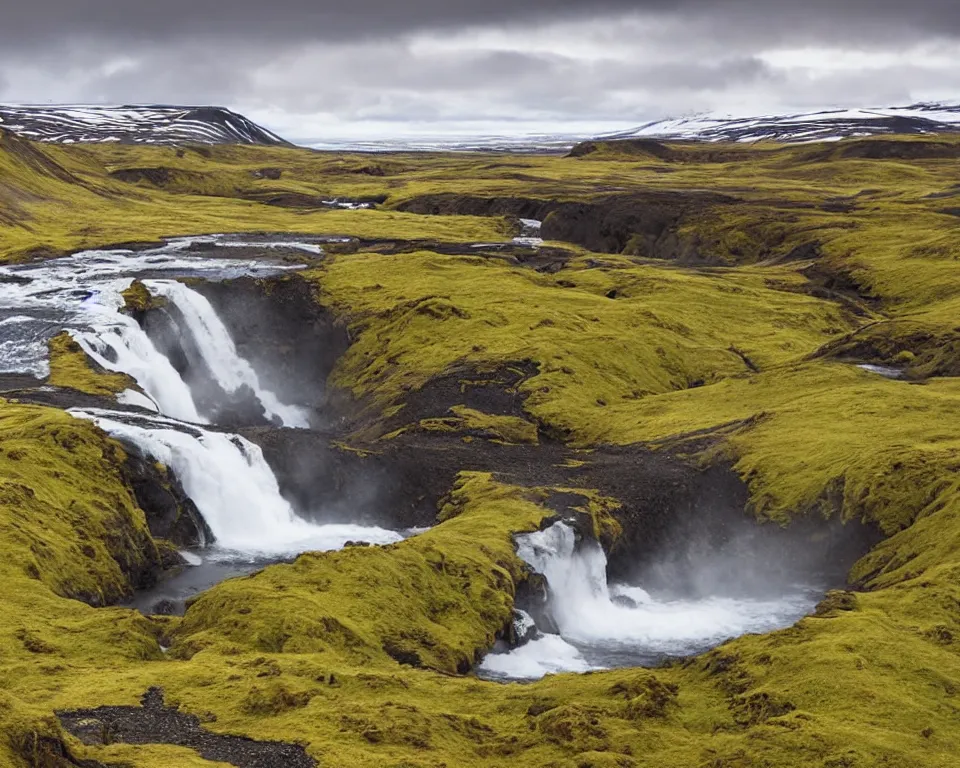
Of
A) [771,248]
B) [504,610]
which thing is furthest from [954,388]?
[771,248]

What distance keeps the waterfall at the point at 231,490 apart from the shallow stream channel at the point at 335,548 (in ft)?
0.18

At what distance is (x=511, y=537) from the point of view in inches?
1676

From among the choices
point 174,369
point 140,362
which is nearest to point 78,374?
point 140,362

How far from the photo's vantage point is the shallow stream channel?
39.5 meters

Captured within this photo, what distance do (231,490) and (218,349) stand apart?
91.0ft

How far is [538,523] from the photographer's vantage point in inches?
1731

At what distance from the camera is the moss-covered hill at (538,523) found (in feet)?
86.0

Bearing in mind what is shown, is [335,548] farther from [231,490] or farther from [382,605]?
[382,605]

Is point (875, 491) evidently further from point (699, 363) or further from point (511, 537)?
point (699, 363)

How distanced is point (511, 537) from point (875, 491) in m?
13.9

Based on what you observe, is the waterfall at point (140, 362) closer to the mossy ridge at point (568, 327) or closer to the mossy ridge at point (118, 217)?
the mossy ridge at point (568, 327)

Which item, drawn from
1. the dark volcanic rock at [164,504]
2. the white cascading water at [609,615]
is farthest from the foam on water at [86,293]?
the white cascading water at [609,615]

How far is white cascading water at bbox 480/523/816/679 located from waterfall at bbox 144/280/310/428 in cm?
2928

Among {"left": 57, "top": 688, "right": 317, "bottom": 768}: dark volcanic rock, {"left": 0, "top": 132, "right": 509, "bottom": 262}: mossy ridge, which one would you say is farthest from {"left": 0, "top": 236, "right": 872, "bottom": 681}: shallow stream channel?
{"left": 0, "top": 132, "right": 509, "bottom": 262}: mossy ridge
